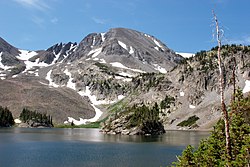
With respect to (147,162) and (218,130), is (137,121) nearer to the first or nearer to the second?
(147,162)

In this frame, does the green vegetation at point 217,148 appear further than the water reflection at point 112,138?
No

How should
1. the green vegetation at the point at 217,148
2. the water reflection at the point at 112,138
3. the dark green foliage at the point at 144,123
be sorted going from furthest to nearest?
the dark green foliage at the point at 144,123
the water reflection at the point at 112,138
the green vegetation at the point at 217,148

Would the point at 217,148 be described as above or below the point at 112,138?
above

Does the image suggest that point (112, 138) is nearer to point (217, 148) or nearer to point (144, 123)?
point (144, 123)

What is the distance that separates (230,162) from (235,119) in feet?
27.6

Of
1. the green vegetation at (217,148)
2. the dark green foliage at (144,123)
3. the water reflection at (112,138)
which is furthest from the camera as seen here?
the dark green foliage at (144,123)

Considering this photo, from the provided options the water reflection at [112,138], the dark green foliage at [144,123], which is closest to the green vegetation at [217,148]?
the water reflection at [112,138]

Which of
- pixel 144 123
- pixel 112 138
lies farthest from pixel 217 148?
pixel 144 123

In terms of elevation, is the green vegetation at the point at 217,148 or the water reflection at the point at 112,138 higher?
the green vegetation at the point at 217,148

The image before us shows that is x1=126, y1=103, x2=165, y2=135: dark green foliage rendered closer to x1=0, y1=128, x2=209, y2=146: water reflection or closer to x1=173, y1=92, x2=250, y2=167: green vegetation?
x1=0, y1=128, x2=209, y2=146: water reflection

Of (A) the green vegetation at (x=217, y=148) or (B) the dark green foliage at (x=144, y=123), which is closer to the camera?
(A) the green vegetation at (x=217, y=148)

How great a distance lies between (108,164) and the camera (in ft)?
184

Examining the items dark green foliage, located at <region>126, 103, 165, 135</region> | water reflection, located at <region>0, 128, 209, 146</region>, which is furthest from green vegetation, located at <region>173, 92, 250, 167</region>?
dark green foliage, located at <region>126, 103, 165, 135</region>

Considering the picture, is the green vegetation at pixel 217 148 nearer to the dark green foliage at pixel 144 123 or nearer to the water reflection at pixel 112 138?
the water reflection at pixel 112 138
